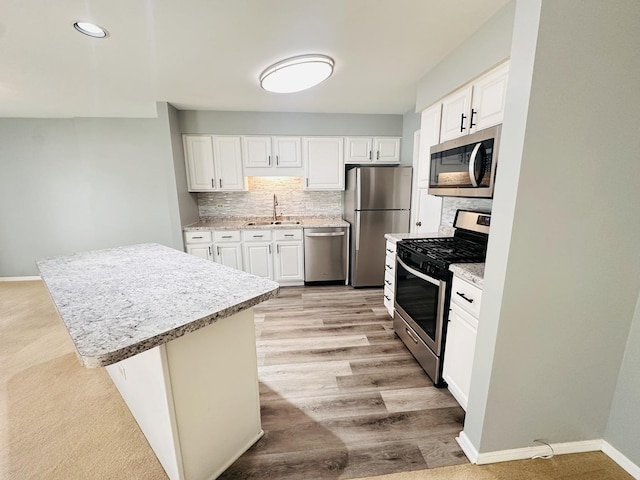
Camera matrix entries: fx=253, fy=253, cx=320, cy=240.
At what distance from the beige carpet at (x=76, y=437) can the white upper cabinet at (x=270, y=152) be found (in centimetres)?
287

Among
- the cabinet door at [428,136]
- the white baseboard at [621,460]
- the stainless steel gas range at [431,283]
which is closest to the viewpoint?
the white baseboard at [621,460]

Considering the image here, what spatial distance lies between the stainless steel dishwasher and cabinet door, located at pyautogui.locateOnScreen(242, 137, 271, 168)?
3.88 feet

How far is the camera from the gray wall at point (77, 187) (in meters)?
3.70

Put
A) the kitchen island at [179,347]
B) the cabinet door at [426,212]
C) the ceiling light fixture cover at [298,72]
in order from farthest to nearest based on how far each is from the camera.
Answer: the cabinet door at [426,212] → the ceiling light fixture cover at [298,72] → the kitchen island at [179,347]

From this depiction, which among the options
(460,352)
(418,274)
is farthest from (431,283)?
(460,352)

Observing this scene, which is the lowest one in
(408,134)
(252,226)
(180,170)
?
(252,226)

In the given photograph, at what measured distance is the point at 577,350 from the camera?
1.26m

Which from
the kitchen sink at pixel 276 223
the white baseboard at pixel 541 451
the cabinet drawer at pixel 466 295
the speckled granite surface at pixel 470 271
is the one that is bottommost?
the white baseboard at pixel 541 451

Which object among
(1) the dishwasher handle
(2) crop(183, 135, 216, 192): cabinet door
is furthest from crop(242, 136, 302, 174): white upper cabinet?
(1) the dishwasher handle

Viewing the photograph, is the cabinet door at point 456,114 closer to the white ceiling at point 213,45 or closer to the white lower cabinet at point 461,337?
the white ceiling at point 213,45

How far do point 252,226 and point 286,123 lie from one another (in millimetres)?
1562

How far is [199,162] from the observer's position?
3.58 meters

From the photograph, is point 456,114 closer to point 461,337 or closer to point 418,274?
point 418,274

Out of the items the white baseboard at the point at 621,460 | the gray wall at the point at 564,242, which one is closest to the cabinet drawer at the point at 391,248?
the gray wall at the point at 564,242
